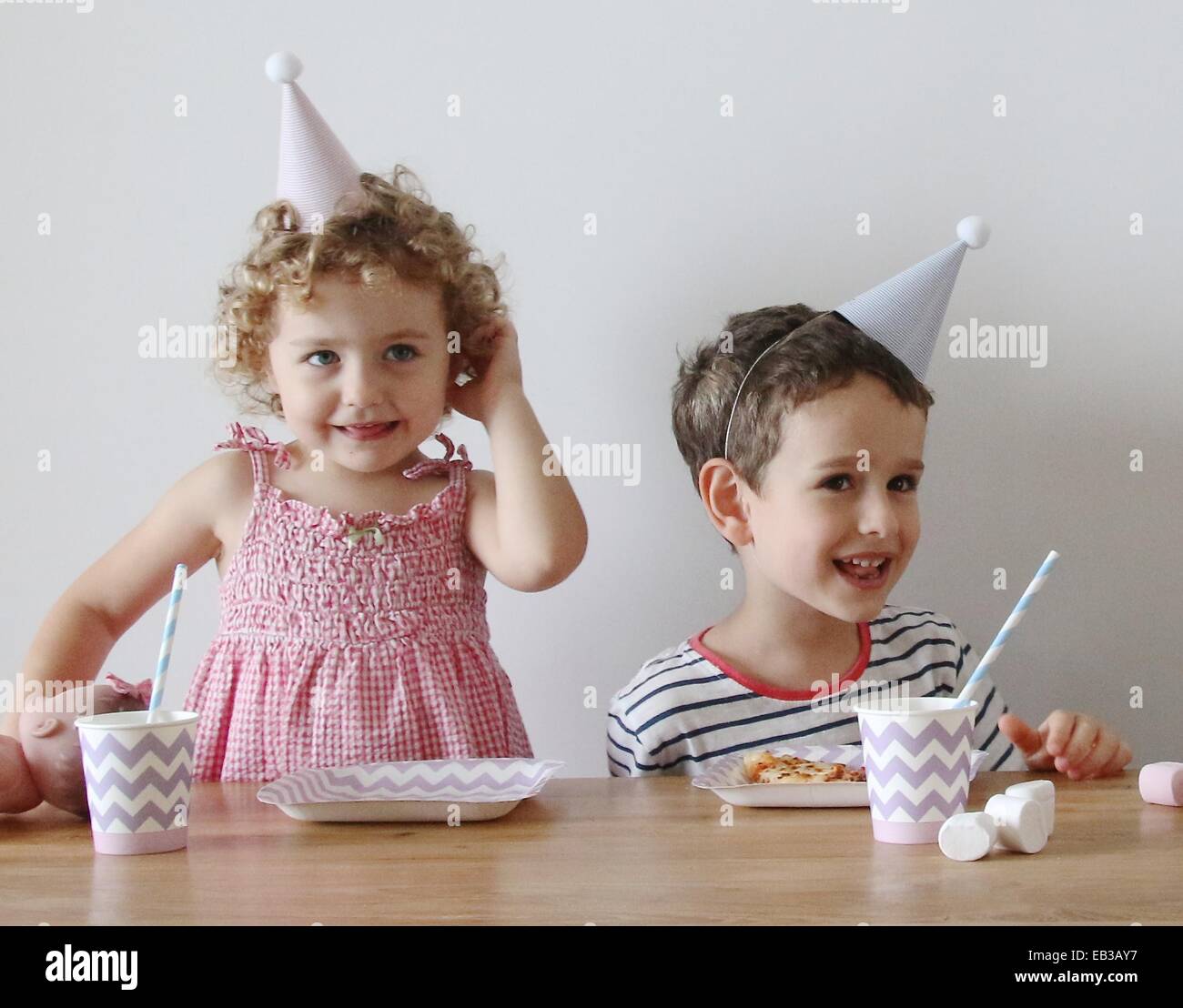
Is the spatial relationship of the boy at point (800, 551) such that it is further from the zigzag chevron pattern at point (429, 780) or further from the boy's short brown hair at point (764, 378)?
the zigzag chevron pattern at point (429, 780)

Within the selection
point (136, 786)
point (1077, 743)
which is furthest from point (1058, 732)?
point (136, 786)

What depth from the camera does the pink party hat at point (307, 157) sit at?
1.40m

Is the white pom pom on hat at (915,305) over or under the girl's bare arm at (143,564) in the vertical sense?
over

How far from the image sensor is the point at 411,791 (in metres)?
1.13

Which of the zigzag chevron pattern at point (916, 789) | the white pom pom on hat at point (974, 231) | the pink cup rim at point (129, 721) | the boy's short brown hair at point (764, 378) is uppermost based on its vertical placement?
the white pom pom on hat at point (974, 231)

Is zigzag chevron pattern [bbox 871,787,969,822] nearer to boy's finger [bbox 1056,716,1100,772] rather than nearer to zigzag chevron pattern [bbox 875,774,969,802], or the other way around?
zigzag chevron pattern [bbox 875,774,969,802]

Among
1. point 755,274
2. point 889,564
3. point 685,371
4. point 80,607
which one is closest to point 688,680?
point 889,564

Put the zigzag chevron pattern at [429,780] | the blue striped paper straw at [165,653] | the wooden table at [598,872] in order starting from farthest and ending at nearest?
1. the zigzag chevron pattern at [429,780]
2. the blue striped paper straw at [165,653]
3. the wooden table at [598,872]

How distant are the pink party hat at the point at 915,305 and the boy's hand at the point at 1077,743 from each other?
38 centimetres

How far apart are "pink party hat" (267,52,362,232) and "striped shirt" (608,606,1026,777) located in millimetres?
600

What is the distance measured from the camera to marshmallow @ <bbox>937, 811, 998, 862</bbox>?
0.87 metres

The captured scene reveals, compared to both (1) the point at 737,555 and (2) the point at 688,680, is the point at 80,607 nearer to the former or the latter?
(2) the point at 688,680

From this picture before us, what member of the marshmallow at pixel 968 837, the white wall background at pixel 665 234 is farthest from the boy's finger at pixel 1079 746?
the white wall background at pixel 665 234

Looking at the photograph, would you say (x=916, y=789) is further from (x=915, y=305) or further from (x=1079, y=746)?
(x=915, y=305)
